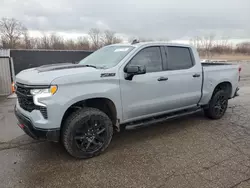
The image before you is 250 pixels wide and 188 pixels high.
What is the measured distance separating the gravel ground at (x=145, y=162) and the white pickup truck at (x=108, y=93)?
0.37m

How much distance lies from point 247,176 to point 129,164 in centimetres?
167

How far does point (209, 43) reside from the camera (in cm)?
6438

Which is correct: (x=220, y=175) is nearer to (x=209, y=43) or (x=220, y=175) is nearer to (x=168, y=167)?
(x=168, y=167)

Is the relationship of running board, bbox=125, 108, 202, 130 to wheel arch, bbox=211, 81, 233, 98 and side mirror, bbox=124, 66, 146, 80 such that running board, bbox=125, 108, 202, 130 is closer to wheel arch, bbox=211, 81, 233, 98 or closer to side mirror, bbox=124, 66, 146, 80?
side mirror, bbox=124, 66, 146, 80

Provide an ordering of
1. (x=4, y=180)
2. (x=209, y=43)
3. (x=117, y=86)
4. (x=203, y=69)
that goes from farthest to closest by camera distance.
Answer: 1. (x=209, y=43)
2. (x=203, y=69)
3. (x=117, y=86)
4. (x=4, y=180)

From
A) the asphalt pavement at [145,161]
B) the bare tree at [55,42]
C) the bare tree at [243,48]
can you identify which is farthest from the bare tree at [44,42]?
the bare tree at [243,48]

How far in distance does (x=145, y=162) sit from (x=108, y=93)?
1.24m

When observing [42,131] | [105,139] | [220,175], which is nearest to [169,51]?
[105,139]

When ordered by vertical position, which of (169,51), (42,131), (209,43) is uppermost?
(209,43)

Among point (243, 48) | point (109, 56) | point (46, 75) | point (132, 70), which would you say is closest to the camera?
point (46, 75)

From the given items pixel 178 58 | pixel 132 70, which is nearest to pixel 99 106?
pixel 132 70

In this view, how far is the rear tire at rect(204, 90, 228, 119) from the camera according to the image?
5.09 metres

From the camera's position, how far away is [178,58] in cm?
436

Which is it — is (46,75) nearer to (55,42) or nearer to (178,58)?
(178,58)
